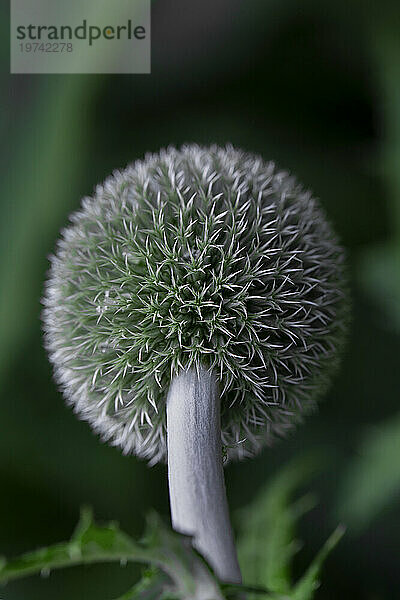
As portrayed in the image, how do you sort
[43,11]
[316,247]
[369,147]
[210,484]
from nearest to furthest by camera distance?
[210,484], [316,247], [43,11], [369,147]

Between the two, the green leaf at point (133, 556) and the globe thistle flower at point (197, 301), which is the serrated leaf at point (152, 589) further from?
the globe thistle flower at point (197, 301)

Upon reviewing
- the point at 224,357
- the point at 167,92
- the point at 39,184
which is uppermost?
the point at 167,92

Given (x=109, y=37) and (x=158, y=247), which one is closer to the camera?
(x=158, y=247)

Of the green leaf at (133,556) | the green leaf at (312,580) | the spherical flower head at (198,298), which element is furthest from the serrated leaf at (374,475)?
the green leaf at (133,556)

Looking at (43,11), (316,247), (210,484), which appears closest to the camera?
(210,484)

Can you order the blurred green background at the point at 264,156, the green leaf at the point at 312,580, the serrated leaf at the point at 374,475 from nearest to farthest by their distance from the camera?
the green leaf at the point at 312,580 → the serrated leaf at the point at 374,475 → the blurred green background at the point at 264,156

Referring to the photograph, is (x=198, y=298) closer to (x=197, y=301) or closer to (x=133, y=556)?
(x=197, y=301)

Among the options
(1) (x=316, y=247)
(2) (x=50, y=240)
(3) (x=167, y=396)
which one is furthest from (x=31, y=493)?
(1) (x=316, y=247)

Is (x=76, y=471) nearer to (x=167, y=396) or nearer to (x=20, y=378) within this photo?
(x=20, y=378)

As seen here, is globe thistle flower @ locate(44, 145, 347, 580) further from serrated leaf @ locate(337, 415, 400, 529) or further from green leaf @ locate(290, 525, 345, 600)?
serrated leaf @ locate(337, 415, 400, 529)
